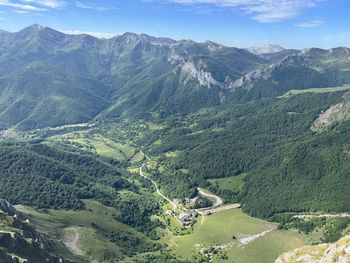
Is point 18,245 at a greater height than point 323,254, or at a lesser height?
lesser

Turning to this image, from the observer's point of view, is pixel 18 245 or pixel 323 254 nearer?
pixel 323 254

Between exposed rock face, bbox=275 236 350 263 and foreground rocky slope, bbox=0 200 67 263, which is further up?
exposed rock face, bbox=275 236 350 263

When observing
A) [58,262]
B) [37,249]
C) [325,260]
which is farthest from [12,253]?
[325,260]

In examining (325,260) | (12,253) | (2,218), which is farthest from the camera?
(2,218)

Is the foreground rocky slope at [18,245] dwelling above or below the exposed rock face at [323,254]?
below

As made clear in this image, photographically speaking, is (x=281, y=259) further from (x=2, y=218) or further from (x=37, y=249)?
(x=2, y=218)

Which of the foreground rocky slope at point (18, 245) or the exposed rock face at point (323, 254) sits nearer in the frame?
the exposed rock face at point (323, 254)

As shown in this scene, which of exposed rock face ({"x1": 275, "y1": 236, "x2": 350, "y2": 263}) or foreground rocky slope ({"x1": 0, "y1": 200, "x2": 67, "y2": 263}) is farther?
foreground rocky slope ({"x1": 0, "y1": 200, "x2": 67, "y2": 263})

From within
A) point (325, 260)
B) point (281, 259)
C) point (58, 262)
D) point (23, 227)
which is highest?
point (325, 260)
